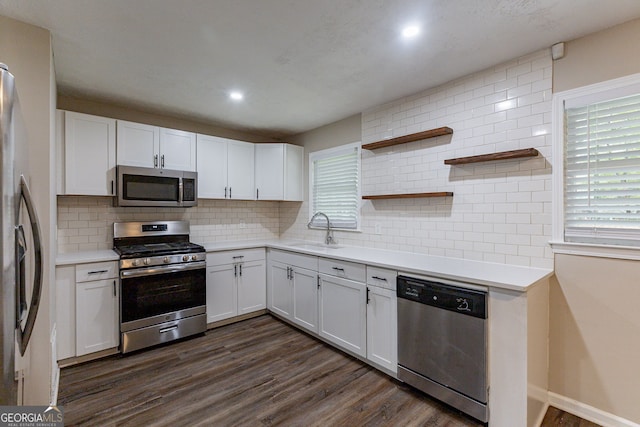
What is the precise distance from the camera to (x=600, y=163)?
1948mm

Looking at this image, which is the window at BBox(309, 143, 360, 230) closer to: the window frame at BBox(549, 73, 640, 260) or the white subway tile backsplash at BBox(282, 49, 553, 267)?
the white subway tile backsplash at BBox(282, 49, 553, 267)

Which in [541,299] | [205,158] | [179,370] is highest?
[205,158]

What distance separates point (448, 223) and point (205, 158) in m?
2.86

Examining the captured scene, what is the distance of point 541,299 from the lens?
1999mm

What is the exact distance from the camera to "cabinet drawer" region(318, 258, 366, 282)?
2672 millimetres

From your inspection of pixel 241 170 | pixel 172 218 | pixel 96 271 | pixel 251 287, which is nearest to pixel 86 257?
pixel 96 271

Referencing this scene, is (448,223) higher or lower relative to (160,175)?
lower

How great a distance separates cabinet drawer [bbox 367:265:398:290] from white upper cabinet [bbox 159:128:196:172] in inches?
96.0

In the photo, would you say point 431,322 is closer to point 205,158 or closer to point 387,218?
point 387,218

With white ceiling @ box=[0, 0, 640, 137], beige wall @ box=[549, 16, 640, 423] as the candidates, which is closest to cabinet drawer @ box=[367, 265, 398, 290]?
→ beige wall @ box=[549, 16, 640, 423]

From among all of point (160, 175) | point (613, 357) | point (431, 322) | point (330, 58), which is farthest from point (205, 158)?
point (613, 357)

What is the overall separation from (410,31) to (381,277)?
5.88 ft

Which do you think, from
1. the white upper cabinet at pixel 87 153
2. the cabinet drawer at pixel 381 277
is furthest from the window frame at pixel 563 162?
the white upper cabinet at pixel 87 153

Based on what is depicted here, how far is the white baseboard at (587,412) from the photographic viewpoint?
6.18 feet
